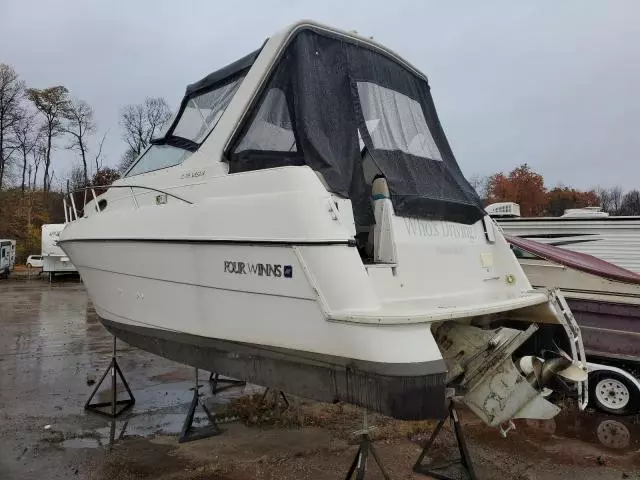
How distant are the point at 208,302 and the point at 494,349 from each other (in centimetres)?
178

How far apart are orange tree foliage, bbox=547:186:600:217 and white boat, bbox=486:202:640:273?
28.8m

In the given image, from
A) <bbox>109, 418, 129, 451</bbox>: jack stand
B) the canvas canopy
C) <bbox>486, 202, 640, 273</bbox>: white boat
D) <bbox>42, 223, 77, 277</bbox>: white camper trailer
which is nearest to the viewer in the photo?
the canvas canopy

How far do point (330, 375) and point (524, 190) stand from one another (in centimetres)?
3975

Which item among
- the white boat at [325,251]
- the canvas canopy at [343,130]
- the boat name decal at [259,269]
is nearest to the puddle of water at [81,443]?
the white boat at [325,251]

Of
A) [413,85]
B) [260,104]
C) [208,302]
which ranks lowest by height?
[208,302]

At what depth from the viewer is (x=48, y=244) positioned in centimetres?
2048

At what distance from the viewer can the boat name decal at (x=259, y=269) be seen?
9.27 feet

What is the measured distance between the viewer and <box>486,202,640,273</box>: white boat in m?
7.95

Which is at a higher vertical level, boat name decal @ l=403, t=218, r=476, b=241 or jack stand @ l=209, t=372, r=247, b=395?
boat name decal @ l=403, t=218, r=476, b=241

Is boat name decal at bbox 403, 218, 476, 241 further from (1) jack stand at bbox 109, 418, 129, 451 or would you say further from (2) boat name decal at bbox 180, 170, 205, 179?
(1) jack stand at bbox 109, 418, 129, 451

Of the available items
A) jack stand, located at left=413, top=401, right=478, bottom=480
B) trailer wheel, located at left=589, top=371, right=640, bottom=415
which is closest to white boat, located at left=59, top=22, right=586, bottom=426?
jack stand, located at left=413, top=401, right=478, bottom=480

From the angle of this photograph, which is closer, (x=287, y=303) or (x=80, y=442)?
(x=287, y=303)

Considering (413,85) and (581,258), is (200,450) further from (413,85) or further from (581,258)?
(581,258)

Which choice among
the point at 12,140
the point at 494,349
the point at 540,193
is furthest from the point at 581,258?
the point at 12,140
